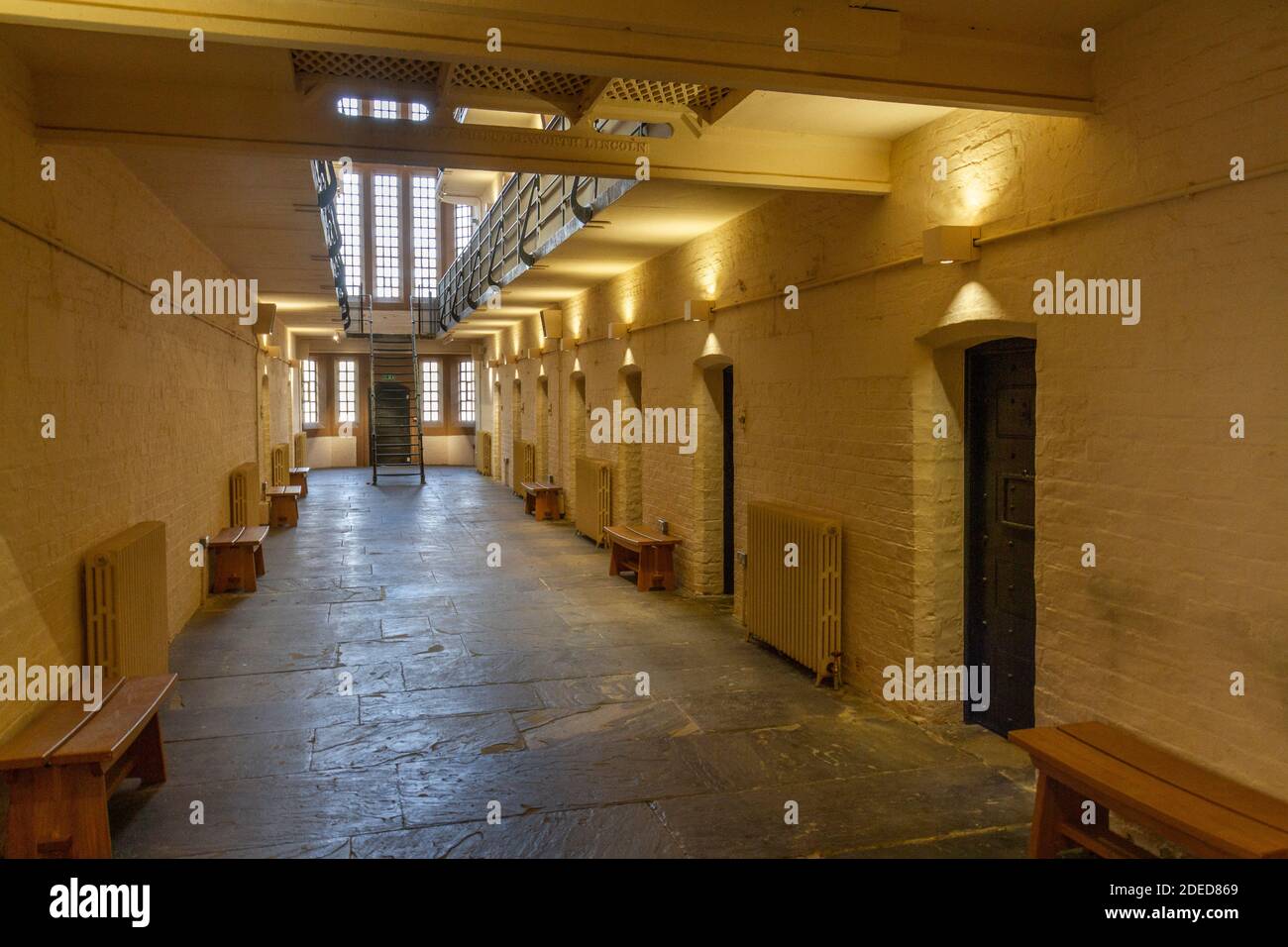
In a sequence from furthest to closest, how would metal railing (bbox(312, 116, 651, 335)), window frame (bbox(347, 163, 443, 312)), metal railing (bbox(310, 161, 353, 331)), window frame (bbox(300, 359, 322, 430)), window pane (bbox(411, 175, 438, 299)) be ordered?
window pane (bbox(411, 175, 438, 299)) < window frame (bbox(347, 163, 443, 312)) < window frame (bbox(300, 359, 322, 430)) < metal railing (bbox(312, 116, 651, 335)) < metal railing (bbox(310, 161, 353, 331))

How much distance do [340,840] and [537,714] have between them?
1748 mm

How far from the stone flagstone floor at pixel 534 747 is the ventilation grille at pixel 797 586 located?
20 centimetres

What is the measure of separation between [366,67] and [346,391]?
71.5 ft

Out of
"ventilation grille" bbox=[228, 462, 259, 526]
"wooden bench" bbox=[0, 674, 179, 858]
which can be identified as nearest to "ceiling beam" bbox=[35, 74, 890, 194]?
"wooden bench" bbox=[0, 674, 179, 858]

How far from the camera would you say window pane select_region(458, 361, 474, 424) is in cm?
2594

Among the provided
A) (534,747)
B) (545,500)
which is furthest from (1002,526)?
(545,500)

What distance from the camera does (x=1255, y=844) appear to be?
9.21 feet

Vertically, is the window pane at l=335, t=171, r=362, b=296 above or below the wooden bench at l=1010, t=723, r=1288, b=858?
above

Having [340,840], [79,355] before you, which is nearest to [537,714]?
[340,840]

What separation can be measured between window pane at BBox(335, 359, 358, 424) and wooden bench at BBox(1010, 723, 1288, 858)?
23.2m

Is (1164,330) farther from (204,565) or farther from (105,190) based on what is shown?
(204,565)

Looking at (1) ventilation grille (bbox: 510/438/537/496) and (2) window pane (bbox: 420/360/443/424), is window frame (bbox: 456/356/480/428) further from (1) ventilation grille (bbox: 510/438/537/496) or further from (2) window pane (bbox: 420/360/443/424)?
(1) ventilation grille (bbox: 510/438/537/496)

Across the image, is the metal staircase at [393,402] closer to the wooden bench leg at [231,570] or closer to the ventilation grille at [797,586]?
the wooden bench leg at [231,570]

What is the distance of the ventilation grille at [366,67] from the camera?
408 centimetres
